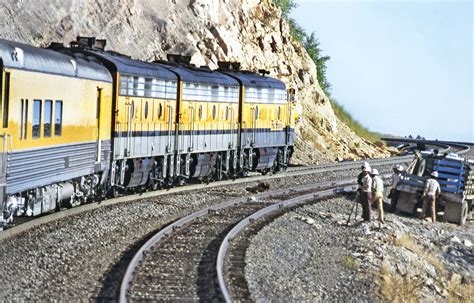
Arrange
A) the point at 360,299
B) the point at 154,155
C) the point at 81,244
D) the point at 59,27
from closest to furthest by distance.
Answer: the point at 360,299, the point at 81,244, the point at 154,155, the point at 59,27

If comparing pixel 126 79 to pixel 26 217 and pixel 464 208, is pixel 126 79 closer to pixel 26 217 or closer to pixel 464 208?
pixel 26 217

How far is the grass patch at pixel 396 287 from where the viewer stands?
14836 millimetres

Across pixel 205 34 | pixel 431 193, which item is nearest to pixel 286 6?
pixel 205 34

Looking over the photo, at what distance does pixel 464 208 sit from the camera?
28500 millimetres

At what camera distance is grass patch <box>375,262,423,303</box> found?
584 inches

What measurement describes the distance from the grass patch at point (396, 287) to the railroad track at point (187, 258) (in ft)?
8.38

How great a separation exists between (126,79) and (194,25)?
947 inches

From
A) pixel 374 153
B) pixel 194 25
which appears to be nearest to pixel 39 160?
pixel 194 25

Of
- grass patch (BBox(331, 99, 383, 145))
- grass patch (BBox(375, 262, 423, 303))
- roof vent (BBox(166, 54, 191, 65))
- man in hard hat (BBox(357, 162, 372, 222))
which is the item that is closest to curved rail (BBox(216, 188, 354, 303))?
man in hard hat (BBox(357, 162, 372, 222))

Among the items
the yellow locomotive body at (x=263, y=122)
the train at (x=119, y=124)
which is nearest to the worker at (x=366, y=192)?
the train at (x=119, y=124)

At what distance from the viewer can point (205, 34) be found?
151 ft

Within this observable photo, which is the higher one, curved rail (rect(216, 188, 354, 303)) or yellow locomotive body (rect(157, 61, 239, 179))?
yellow locomotive body (rect(157, 61, 239, 179))

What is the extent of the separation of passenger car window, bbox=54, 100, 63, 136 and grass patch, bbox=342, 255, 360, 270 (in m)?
5.61

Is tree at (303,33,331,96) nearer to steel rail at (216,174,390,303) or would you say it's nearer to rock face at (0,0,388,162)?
rock face at (0,0,388,162)
